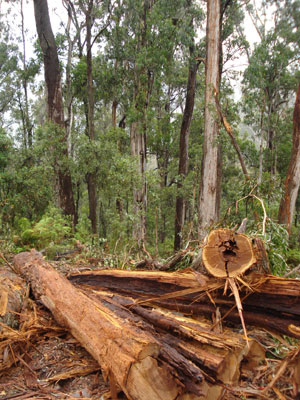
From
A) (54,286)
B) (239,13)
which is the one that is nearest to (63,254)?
(54,286)

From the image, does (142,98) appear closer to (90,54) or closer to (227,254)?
(90,54)

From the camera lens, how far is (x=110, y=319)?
334cm

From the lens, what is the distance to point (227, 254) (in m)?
3.19

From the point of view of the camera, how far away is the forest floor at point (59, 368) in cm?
271

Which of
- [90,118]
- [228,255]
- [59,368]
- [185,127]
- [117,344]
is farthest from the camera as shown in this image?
[185,127]

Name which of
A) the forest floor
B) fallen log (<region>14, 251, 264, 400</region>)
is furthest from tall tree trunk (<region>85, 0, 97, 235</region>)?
fallen log (<region>14, 251, 264, 400</region>)

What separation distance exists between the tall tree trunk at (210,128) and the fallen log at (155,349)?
8818mm

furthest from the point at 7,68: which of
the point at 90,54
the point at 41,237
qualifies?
the point at 41,237

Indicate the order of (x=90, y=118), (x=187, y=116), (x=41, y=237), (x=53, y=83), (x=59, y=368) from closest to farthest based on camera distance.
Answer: (x=59, y=368) < (x=41, y=237) < (x=53, y=83) < (x=90, y=118) < (x=187, y=116)

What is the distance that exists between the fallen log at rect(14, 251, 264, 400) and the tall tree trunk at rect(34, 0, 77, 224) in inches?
391

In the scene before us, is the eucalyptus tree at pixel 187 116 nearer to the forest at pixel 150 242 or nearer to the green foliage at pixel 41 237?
the forest at pixel 150 242

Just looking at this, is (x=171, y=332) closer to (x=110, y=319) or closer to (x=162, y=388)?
(x=110, y=319)

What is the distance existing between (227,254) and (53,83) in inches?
497

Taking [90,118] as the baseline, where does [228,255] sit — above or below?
below
